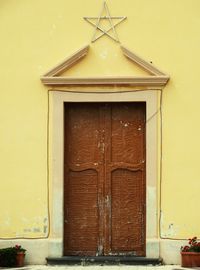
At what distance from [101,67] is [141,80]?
669 millimetres

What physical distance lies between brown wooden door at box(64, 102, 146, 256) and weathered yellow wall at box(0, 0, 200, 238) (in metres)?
0.43

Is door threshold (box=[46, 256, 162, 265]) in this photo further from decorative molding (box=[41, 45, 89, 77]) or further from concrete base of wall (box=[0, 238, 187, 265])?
decorative molding (box=[41, 45, 89, 77])

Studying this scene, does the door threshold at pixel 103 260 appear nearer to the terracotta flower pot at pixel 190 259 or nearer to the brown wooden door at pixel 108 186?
the brown wooden door at pixel 108 186

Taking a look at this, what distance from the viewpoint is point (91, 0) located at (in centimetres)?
1523

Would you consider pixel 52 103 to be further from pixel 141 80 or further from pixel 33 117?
pixel 141 80

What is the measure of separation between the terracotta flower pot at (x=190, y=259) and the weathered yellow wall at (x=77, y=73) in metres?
0.46

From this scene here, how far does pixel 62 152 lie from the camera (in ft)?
50.0

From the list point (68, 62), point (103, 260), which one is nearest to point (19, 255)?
point (103, 260)

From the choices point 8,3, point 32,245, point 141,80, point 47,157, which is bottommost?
point 32,245

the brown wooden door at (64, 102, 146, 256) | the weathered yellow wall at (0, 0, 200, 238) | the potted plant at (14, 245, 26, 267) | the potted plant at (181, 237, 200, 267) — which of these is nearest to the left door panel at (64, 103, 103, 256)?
the brown wooden door at (64, 102, 146, 256)

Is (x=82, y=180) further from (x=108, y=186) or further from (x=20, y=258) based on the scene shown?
(x=20, y=258)

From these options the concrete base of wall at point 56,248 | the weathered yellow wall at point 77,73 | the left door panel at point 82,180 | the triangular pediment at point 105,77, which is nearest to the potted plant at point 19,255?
the concrete base of wall at point 56,248

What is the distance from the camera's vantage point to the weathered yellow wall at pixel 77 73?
15078mm

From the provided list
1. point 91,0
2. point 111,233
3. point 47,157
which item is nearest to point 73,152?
point 47,157
